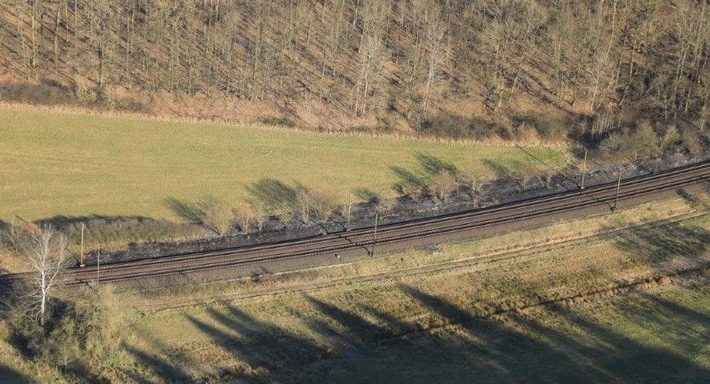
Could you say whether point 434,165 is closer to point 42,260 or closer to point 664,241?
point 664,241

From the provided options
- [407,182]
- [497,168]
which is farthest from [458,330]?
[497,168]

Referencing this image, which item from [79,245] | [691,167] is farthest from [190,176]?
[691,167]

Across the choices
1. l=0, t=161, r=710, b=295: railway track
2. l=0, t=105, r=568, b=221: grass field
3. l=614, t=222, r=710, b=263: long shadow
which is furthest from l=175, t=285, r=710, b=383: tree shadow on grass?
l=0, t=105, r=568, b=221: grass field

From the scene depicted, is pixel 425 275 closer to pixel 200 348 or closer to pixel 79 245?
pixel 200 348

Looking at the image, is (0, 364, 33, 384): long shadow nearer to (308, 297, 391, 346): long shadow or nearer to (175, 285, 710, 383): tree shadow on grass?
(175, 285, 710, 383): tree shadow on grass

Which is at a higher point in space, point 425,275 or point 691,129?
point 691,129

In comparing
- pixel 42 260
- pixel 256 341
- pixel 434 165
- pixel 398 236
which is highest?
pixel 434 165
